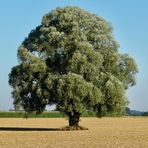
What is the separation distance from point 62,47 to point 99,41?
4015 mm

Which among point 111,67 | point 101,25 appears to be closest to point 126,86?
point 111,67

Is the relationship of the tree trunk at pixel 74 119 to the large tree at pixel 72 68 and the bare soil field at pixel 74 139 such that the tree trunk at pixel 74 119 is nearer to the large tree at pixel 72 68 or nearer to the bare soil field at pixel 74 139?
the large tree at pixel 72 68

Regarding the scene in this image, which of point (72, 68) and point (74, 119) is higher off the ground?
point (72, 68)

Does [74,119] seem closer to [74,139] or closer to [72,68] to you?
[72,68]

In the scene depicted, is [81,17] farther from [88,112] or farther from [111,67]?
[88,112]

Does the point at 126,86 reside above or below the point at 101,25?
below

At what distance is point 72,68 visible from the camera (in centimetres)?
5516

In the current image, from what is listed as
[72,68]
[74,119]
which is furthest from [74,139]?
[74,119]

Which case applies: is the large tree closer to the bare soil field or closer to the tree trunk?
the tree trunk

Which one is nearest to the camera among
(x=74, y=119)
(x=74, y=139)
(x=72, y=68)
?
(x=74, y=139)

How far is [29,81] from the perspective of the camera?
2243 inches

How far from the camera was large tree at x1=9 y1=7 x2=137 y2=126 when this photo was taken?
55.0 m

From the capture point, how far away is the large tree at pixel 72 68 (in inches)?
2165

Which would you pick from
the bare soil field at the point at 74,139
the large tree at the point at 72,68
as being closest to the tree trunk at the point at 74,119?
the large tree at the point at 72,68
